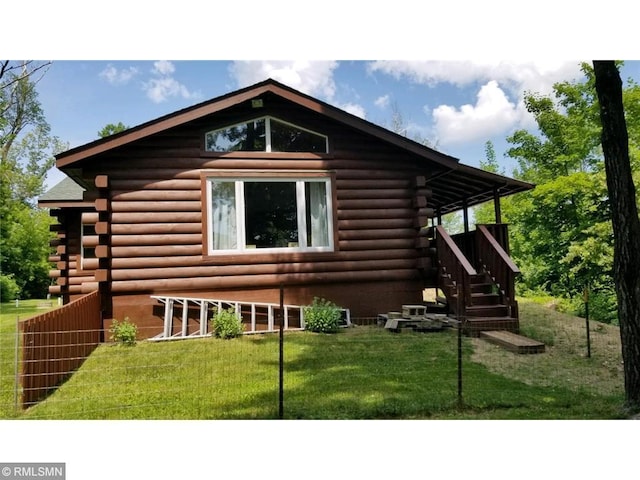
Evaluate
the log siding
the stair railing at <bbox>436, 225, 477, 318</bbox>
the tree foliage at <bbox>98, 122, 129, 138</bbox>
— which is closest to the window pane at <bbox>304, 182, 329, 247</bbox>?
the log siding

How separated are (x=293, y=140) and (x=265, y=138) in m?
0.61

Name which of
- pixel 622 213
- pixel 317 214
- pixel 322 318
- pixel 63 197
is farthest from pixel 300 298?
pixel 63 197

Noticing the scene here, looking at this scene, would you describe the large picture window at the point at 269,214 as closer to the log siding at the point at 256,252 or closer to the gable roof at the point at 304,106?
the log siding at the point at 256,252

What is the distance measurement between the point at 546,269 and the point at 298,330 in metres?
15.2

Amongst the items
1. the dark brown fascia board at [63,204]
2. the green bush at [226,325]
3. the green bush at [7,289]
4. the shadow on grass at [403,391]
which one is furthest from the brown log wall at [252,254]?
the green bush at [7,289]

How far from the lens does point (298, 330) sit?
898cm

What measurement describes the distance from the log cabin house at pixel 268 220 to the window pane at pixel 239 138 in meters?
0.02

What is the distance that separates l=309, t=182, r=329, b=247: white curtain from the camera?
9781 millimetres

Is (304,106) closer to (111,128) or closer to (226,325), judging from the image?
(226,325)

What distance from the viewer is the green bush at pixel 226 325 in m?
8.43

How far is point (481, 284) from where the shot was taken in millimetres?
9414

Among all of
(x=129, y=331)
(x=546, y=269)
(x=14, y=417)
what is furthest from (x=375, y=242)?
(x=546, y=269)
